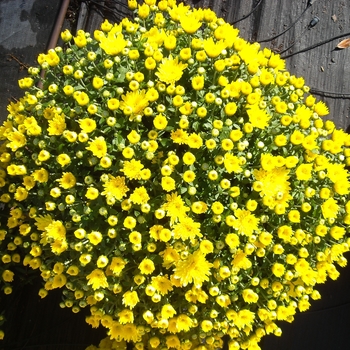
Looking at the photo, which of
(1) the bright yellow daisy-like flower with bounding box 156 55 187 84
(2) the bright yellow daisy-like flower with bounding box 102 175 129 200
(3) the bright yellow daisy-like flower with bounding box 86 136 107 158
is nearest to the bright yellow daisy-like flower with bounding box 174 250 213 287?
(2) the bright yellow daisy-like flower with bounding box 102 175 129 200

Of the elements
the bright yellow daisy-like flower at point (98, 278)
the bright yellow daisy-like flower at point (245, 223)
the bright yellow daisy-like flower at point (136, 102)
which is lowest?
the bright yellow daisy-like flower at point (98, 278)

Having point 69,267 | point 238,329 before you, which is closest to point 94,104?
point 69,267

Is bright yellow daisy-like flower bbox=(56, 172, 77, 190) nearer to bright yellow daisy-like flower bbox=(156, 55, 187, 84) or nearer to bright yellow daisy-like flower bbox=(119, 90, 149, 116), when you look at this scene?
bright yellow daisy-like flower bbox=(119, 90, 149, 116)

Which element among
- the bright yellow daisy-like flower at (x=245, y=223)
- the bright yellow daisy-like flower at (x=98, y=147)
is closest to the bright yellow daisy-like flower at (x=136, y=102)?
the bright yellow daisy-like flower at (x=98, y=147)

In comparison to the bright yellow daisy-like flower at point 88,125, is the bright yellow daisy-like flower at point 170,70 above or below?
above

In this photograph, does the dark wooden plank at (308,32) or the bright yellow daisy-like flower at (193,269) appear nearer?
the bright yellow daisy-like flower at (193,269)

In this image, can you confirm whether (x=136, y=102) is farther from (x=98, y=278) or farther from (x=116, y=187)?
(x=98, y=278)

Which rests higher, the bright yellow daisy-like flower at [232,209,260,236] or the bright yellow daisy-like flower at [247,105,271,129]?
the bright yellow daisy-like flower at [247,105,271,129]

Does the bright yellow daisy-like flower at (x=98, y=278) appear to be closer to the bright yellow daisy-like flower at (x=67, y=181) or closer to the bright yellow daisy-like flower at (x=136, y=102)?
the bright yellow daisy-like flower at (x=67, y=181)

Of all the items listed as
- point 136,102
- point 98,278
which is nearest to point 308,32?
point 136,102

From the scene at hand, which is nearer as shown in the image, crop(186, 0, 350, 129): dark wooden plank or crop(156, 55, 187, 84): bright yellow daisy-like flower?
crop(156, 55, 187, 84): bright yellow daisy-like flower
